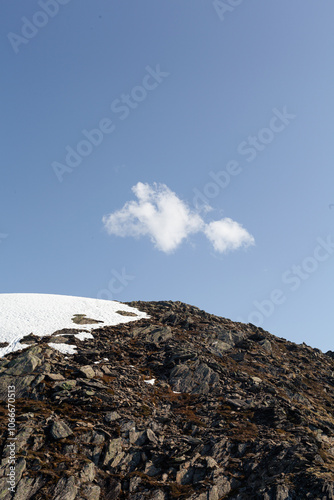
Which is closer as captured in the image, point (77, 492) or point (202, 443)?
point (77, 492)

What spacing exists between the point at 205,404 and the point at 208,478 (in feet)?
27.6

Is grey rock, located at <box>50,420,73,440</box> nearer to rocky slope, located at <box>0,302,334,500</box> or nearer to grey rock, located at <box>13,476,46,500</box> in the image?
rocky slope, located at <box>0,302,334,500</box>

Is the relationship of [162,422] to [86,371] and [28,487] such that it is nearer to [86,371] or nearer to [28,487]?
[86,371]

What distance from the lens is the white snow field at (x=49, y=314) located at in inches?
1555

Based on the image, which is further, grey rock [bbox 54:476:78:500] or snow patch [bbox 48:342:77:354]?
snow patch [bbox 48:342:77:354]

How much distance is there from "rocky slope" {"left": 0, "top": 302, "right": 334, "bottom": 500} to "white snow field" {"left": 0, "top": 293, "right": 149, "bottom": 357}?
2.07 metres

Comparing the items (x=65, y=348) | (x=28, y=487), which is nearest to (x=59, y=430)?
(x=28, y=487)

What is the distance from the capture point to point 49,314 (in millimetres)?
45562

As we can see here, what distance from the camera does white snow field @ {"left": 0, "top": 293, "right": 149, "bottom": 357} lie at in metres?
39.5

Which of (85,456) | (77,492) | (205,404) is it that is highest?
(205,404)

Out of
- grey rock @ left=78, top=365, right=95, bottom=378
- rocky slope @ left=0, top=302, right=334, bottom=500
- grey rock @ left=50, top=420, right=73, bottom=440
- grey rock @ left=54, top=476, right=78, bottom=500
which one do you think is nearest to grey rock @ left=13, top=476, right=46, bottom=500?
rocky slope @ left=0, top=302, right=334, bottom=500

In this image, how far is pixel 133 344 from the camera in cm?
4022


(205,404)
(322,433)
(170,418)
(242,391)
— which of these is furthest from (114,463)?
(322,433)

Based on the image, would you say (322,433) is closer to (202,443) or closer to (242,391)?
(242,391)
